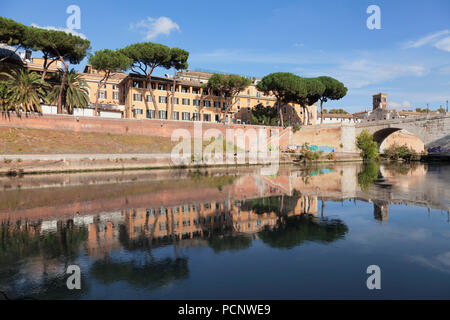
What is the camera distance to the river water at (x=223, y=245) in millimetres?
8930

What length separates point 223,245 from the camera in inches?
503

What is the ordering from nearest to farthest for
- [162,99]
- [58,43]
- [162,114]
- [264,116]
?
[58,43], [162,114], [162,99], [264,116]

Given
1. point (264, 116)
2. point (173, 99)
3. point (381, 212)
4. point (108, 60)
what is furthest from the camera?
point (264, 116)

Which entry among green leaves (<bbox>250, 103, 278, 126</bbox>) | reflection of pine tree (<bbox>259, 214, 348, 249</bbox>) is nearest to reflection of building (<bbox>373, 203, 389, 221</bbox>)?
reflection of pine tree (<bbox>259, 214, 348, 249</bbox>)

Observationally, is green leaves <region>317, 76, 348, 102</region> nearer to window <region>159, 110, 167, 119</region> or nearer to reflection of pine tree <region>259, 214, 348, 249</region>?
window <region>159, 110, 167, 119</region>

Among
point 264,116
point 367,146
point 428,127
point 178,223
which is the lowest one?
point 178,223

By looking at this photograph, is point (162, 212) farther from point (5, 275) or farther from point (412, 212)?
point (412, 212)

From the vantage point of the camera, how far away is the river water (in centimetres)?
893
